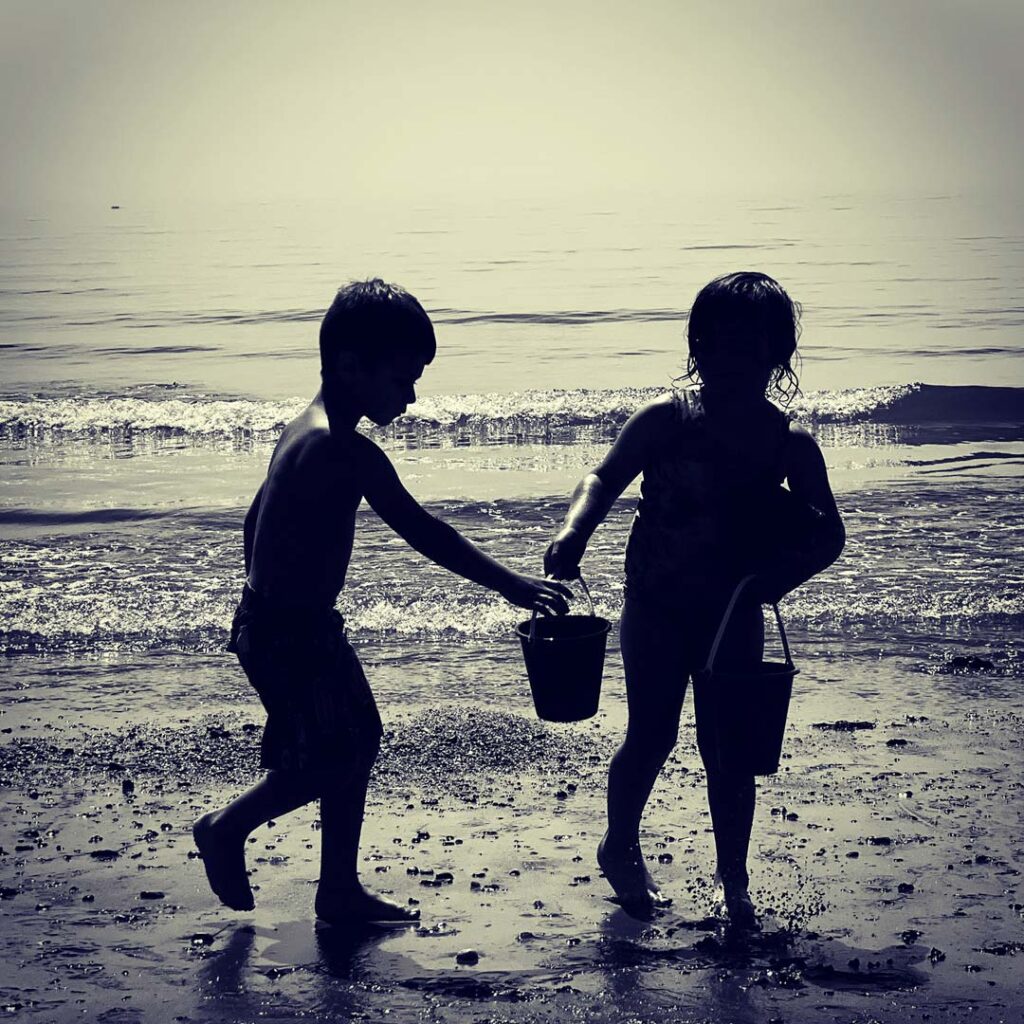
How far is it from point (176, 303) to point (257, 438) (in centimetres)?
2048

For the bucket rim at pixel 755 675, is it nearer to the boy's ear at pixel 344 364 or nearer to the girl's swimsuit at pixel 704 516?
the girl's swimsuit at pixel 704 516

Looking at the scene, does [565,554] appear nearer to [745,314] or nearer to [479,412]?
[745,314]

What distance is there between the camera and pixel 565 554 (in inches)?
131

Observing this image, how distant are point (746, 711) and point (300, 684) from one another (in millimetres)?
1010

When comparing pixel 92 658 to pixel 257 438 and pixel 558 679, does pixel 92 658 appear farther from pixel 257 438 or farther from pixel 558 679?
pixel 257 438

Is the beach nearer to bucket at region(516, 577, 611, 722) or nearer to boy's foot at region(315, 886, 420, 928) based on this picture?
A: boy's foot at region(315, 886, 420, 928)

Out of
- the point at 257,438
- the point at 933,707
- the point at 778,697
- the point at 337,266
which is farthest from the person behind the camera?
the point at 337,266

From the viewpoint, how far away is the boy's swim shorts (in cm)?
329

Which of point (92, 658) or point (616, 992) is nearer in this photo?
point (616, 992)

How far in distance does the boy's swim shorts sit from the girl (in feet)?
1.83

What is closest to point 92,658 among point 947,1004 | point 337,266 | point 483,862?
point 483,862

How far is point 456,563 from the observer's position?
3.31 metres

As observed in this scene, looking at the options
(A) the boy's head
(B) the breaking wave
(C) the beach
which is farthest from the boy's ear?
(B) the breaking wave

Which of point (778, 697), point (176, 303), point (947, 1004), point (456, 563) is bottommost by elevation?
point (947, 1004)
